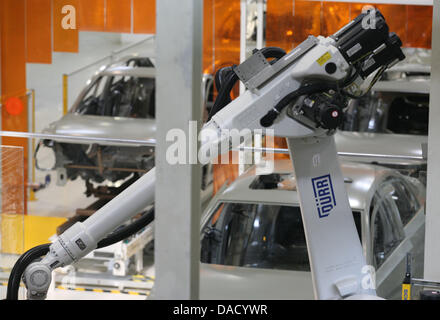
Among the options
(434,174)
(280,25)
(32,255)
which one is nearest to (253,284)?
(434,174)

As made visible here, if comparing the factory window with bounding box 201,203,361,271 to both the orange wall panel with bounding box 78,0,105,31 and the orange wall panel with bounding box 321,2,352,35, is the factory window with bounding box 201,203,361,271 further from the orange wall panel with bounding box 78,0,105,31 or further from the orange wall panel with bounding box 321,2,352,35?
the orange wall panel with bounding box 78,0,105,31

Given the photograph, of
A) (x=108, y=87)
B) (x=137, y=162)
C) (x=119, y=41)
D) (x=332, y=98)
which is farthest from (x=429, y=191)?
(x=119, y=41)

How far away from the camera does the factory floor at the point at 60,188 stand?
24.9 ft

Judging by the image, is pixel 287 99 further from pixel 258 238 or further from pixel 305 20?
pixel 305 20

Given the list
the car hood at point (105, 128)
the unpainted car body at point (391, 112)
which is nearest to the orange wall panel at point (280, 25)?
the unpainted car body at point (391, 112)

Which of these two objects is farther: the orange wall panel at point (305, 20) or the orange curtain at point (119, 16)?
the orange curtain at point (119, 16)

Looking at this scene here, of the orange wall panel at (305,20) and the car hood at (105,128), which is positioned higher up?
the orange wall panel at (305,20)

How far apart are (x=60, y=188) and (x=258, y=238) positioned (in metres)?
6.91

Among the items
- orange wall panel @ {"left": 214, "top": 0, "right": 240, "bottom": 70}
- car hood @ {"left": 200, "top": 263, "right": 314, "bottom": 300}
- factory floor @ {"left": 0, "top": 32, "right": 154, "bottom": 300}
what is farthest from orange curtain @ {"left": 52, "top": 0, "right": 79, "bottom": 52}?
car hood @ {"left": 200, "top": 263, "right": 314, "bottom": 300}

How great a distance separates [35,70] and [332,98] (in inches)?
317

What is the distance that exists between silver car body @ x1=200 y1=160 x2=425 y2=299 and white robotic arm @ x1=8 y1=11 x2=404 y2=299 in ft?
5.20

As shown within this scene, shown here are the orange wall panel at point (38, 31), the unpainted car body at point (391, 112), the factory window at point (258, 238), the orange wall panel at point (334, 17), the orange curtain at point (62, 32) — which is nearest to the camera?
A: the factory window at point (258, 238)

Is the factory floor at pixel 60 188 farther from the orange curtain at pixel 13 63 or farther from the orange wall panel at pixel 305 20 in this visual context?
the orange wall panel at pixel 305 20

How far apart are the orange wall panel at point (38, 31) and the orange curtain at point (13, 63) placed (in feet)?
0.26
